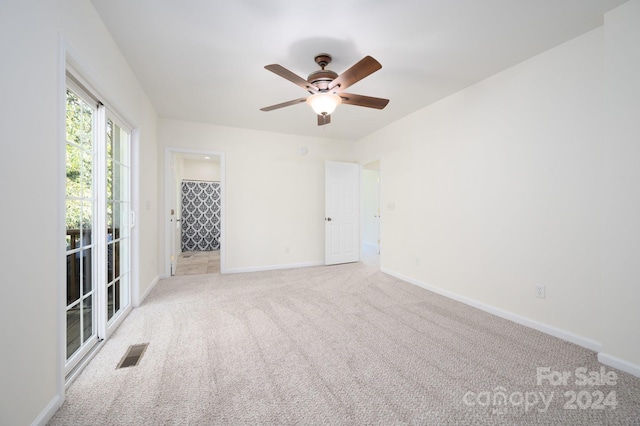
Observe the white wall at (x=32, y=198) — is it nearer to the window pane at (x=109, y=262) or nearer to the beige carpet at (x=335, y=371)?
the beige carpet at (x=335, y=371)

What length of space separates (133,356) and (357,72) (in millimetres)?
2756

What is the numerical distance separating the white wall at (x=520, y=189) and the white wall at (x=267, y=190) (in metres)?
1.99

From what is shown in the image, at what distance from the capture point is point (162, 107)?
3.77m

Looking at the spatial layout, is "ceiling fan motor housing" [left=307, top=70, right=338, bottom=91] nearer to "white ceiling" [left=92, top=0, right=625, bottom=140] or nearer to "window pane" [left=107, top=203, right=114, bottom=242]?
"white ceiling" [left=92, top=0, right=625, bottom=140]

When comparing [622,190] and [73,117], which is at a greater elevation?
[73,117]

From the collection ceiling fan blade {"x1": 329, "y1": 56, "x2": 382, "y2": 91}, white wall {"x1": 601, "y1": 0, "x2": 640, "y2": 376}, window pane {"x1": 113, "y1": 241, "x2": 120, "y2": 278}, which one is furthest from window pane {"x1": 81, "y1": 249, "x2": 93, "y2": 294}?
white wall {"x1": 601, "y1": 0, "x2": 640, "y2": 376}

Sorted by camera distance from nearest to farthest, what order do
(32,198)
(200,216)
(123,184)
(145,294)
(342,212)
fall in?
(32,198)
(123,184)
(145,294)
(342,212)
(200,216)

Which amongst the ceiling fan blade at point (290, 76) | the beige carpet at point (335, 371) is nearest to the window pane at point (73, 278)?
the beige carpet at point (335, 371)

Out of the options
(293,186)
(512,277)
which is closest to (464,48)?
(512,277)

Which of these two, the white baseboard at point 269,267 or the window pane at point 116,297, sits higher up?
the window pane at point 116,297

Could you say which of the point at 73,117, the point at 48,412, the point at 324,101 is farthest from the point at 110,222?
the point at 324,101

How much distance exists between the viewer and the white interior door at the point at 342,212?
5.22 m

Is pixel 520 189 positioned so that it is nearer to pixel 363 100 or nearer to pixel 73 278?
pixel 363 100

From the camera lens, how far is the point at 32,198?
126cm
